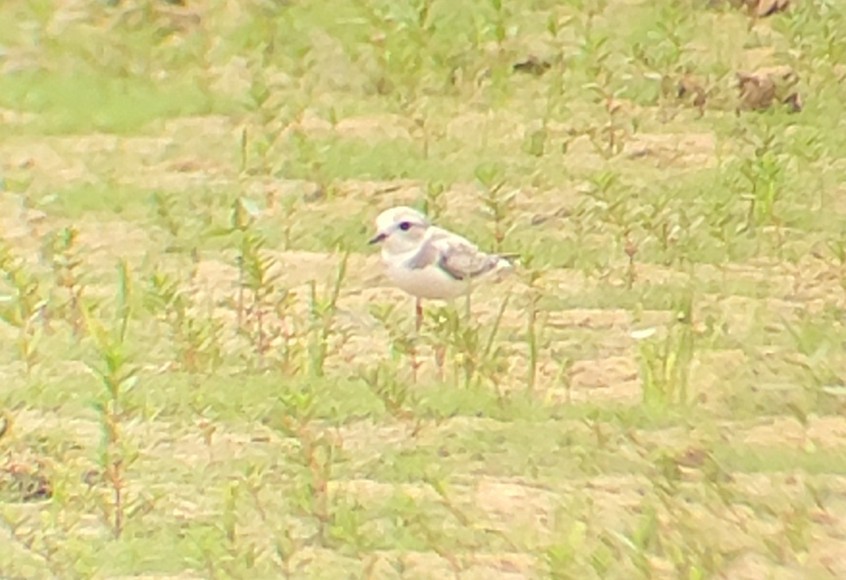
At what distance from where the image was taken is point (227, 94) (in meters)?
5.80

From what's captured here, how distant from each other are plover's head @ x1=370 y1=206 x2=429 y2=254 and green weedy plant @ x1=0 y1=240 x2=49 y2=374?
0.77m

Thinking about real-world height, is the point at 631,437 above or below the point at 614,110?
below

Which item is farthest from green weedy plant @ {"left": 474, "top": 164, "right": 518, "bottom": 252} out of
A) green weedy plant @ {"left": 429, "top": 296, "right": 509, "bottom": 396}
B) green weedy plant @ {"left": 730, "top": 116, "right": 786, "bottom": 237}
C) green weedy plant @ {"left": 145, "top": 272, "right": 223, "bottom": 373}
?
green weedy plant @ {"left": 145, "top": 272, "right": 223, "bottom": 373}

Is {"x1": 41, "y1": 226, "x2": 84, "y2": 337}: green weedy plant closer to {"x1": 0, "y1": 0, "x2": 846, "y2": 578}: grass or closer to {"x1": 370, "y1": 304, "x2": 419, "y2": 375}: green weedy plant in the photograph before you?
{"x1": 0, "y1": 0, "x2": 846, "y2": 578}: grass

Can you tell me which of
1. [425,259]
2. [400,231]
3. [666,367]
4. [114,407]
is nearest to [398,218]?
[400,231]

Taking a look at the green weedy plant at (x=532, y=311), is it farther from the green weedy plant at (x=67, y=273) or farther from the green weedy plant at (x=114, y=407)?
the green weedy plant at (x=67, y=273)

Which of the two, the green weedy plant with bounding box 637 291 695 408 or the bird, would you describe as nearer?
the green weedy plant with bounding box 637 291 695 408

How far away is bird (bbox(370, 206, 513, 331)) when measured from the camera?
13.8 ft

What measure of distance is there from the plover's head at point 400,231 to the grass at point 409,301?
0.43 feet

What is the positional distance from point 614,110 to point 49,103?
1.71 metres

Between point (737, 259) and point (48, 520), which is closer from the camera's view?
point (48, 520)

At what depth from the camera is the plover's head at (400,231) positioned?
14.0ft

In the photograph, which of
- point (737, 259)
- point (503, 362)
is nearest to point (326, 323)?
point (503, 362)

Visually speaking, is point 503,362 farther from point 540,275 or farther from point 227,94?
point 227,94
